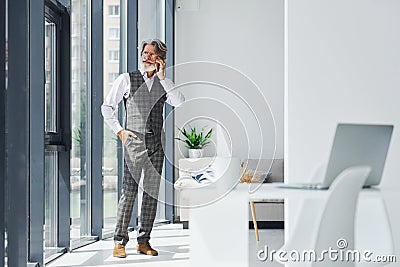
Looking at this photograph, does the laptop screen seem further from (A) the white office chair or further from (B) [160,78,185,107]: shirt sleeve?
(B) [160,78,185,107]: shirt sleeve

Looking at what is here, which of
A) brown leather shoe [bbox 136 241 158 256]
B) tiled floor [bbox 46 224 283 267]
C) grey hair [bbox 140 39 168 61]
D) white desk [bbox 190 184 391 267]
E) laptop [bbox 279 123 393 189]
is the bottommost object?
tiled floor [bbox 46 224 283 267]

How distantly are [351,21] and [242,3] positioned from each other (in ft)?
13.3

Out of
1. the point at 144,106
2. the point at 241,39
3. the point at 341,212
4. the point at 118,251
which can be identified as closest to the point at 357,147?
the point at 341,212

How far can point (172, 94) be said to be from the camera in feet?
16.0

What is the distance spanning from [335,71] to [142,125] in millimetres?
1692

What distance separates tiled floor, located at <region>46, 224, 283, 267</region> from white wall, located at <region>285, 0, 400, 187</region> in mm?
1345

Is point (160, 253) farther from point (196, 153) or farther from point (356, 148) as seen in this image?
point (356, 148)

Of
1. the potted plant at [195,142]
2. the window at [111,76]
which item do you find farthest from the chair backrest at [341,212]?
the potted plant at [195,142]

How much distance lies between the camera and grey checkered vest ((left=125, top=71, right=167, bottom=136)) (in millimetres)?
4992

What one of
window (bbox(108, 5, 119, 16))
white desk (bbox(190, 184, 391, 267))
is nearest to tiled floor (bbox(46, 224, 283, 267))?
window (bbox(108, 5, 119, 16))

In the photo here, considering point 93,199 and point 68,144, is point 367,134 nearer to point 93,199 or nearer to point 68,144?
point 68,144

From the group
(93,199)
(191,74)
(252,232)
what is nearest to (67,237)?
(93,199)

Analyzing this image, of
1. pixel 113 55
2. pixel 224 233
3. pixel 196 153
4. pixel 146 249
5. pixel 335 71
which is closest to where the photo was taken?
pixel 224 233

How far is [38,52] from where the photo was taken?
15.0ft
